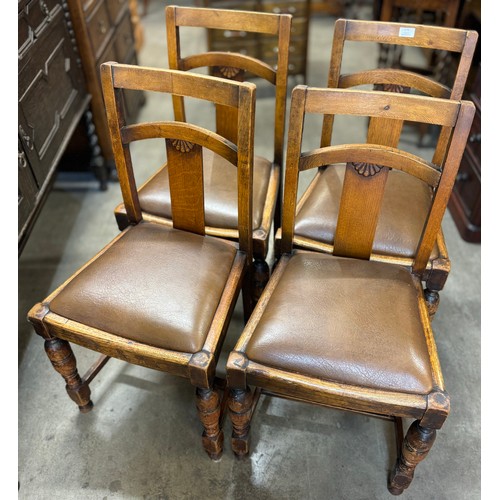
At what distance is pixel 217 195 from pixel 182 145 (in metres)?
0.28

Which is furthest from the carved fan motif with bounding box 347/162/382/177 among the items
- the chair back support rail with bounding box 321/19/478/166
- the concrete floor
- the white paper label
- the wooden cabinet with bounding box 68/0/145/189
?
the wooden cabinet with bounding box 68/0/145/189

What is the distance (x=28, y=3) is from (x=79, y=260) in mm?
1020

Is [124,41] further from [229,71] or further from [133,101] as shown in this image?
[229,71]

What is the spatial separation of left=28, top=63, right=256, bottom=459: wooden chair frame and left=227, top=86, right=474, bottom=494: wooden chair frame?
8cm

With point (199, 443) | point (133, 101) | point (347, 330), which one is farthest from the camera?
point (133, 101)

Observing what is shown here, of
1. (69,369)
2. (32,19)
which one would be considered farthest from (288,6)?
(69,369)

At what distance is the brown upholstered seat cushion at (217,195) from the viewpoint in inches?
56.7

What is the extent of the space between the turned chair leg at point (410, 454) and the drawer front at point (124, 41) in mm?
2385

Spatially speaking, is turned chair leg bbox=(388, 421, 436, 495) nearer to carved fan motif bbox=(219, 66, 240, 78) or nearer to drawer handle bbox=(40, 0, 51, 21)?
carved fan motif bbox=(219, 66, 240, 78)

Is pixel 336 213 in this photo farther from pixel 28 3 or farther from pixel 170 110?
pixel 170 110

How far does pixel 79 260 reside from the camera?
206 cm

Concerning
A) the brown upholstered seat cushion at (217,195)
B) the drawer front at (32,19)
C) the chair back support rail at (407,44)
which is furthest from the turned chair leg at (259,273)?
the drawer front at (32,19)

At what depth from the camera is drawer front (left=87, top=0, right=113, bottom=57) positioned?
2.13 metres

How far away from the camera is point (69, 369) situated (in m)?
1.36
